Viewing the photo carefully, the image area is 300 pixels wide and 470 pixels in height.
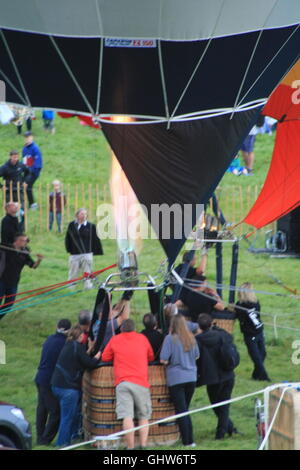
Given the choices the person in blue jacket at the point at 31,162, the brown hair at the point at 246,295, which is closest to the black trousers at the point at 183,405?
the brown hair at the point at 246,295

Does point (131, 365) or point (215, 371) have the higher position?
point (131, 365)

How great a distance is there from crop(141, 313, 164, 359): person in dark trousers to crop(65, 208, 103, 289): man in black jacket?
181 inches

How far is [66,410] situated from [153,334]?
3.39 ft

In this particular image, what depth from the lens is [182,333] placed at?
10.2 metres

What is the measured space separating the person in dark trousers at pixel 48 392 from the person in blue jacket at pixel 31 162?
8.83m

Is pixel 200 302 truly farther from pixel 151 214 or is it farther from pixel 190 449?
pixel 190 449

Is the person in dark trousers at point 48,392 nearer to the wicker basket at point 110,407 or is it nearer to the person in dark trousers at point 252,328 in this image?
the wicker basket at point 110,407

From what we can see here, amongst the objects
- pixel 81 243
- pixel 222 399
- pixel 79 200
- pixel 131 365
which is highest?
pixel 79 200

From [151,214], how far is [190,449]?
3.13 m

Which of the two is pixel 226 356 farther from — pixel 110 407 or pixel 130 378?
pixel 110 407

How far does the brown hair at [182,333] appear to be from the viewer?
10.2 metres

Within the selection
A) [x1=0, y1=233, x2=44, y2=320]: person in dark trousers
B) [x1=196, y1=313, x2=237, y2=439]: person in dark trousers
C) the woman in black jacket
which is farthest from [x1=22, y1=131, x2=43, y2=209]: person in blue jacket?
the woman in black jacket

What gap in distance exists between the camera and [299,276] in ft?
57.2

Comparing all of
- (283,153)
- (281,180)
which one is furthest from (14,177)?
(281,180)
